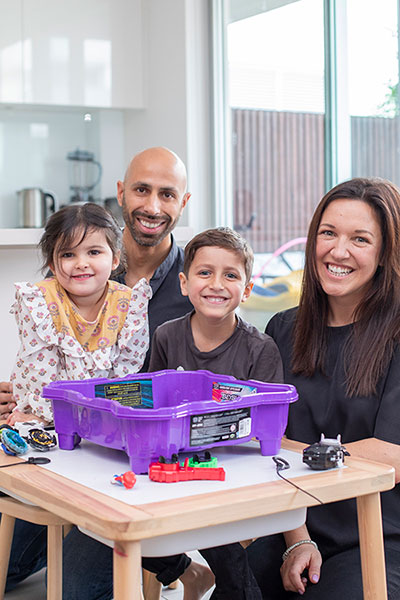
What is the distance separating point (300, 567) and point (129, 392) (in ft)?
1.57

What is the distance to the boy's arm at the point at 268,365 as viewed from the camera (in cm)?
179

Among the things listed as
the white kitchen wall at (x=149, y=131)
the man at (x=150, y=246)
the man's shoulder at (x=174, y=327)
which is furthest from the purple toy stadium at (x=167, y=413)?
the white kitchen wall at (x=149, y=131)

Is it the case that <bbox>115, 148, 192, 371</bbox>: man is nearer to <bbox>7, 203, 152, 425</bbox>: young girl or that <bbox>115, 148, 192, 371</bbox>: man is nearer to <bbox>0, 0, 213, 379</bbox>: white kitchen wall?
<bbox>7, 203, 152, 425</bbox>: young girl

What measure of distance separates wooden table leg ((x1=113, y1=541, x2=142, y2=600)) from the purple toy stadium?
222 millimetres

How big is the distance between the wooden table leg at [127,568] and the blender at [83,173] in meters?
3.66

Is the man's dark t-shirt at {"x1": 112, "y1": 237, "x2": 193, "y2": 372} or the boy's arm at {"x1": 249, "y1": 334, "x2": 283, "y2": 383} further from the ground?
the man's dark t-shirt at {"x1": 112, "y1": 237, "x2": 193, "y2": 372}

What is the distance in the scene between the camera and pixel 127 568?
109 cm

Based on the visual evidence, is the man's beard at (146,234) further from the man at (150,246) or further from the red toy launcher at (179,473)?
the red toy launcher at (179,473)

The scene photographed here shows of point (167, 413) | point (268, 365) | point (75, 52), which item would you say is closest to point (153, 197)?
point (268, 365)

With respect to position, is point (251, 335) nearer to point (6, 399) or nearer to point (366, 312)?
point (366, 312)

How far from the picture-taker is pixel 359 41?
3.30 m

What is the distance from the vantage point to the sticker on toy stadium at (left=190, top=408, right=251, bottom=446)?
133cm

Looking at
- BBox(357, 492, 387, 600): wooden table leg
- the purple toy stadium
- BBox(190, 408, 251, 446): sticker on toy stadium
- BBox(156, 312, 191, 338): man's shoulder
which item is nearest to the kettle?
BBox(156, 312, 191, 338): man's shoulder

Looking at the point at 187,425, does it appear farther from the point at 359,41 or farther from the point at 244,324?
the point at 359,41
